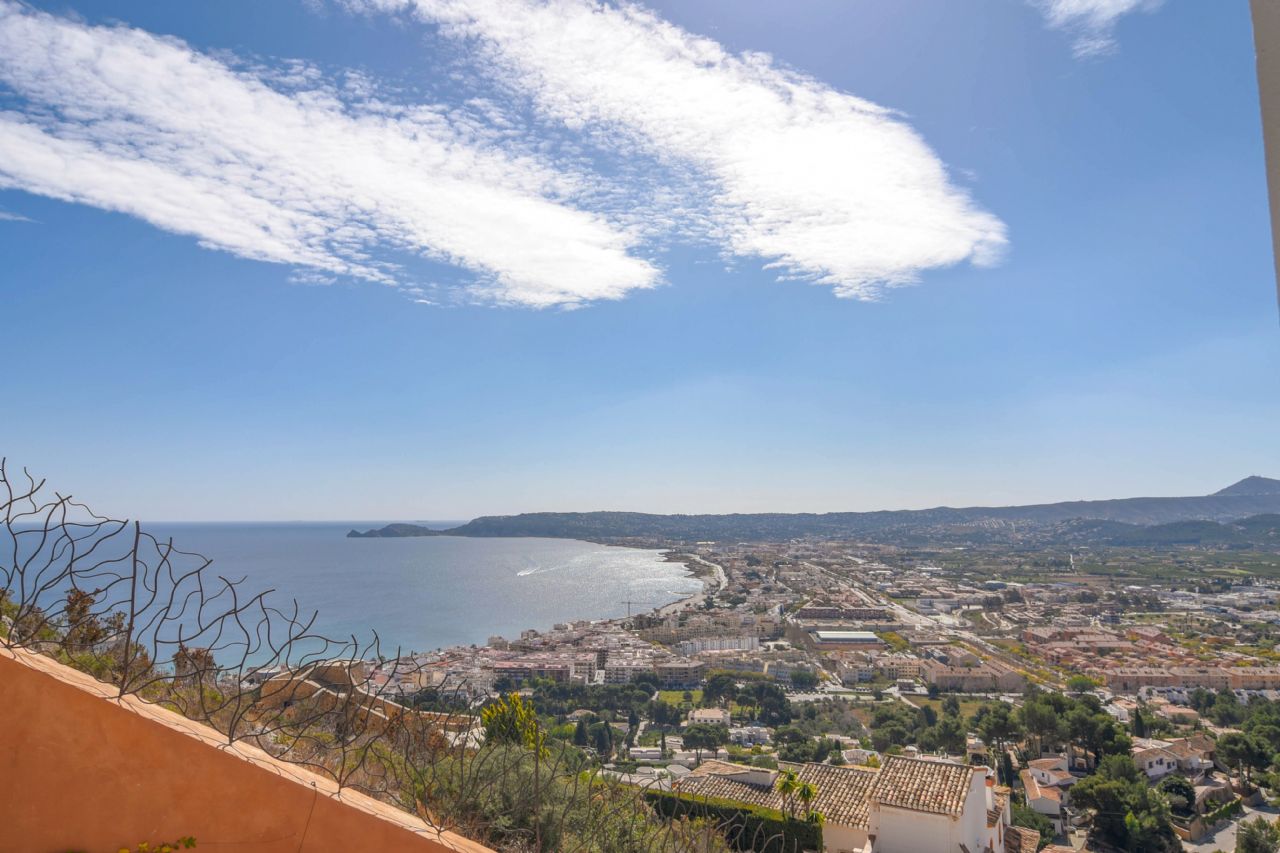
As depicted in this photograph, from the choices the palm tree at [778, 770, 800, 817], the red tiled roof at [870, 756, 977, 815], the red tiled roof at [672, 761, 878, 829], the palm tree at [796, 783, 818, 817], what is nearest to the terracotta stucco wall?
the palm tree at [778, 770, 800, 817]

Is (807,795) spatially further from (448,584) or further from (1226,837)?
(448,584)

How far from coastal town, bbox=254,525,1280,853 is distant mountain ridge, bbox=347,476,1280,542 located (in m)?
57.6

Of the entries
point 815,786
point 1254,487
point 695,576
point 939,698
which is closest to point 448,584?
point 695,576

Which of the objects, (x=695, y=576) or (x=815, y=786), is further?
(x=695, y=576)

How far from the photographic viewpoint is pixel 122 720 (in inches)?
69.1

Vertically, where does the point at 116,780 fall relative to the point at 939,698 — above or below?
above

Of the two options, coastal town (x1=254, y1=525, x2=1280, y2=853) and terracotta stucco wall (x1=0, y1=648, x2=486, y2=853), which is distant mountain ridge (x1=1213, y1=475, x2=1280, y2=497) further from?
terracotta stucco wall (x1=0, y1=648, x2=486, y2=853)

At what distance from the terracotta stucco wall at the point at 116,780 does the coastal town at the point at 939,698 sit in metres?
0.43

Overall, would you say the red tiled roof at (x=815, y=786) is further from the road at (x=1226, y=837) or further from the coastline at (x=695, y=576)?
the coastline at (x=695, y=576)

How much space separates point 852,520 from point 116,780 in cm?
14845

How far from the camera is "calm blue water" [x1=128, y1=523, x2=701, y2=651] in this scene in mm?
41531

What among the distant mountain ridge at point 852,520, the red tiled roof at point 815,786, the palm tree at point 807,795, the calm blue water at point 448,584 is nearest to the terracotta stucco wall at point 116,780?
the palm tree at point 807,795

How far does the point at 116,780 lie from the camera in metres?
1.74

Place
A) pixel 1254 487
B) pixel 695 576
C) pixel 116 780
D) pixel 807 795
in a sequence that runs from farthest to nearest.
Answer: pixel 1254 487, pixel 695 576, pixel 807 795, pixel 116 780
